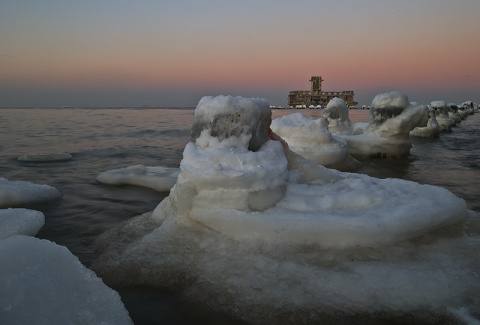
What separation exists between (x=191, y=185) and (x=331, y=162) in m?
5.55

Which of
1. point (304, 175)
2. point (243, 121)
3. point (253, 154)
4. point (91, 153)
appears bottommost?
point (91, 153)

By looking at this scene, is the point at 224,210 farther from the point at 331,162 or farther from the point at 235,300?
the point at 331,162

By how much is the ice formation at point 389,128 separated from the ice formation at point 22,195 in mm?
8522

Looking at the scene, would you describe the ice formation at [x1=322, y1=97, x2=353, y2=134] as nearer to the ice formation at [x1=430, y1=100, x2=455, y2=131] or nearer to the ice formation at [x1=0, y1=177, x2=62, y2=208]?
the ice formation at [x1=0, y1=177, x2=62, y2=208]

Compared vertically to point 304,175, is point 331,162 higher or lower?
lower

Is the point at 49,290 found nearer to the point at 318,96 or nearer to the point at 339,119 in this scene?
the point at 339,119

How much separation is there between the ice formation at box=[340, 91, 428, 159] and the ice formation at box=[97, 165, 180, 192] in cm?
624

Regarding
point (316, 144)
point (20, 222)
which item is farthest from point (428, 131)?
point (20, 222)

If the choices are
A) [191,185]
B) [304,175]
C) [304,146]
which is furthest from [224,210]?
[304,146]

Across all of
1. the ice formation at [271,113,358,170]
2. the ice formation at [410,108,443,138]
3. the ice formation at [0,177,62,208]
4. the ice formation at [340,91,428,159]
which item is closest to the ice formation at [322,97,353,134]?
the ice formation at [340,91,428,159]

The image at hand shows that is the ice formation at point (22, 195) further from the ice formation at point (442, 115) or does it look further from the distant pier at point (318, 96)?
the distant pier at point (318, 96)

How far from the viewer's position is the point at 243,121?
12.0 ft

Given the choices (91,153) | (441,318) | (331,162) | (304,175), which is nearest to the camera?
(441,318)

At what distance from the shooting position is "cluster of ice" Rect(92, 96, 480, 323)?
95.5 inches
